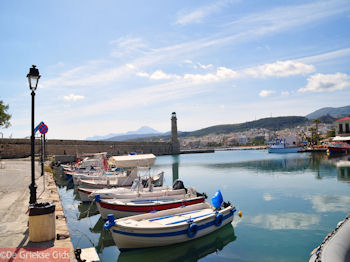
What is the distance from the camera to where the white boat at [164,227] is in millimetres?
8945

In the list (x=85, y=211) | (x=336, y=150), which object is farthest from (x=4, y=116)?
(x=336, y=150)

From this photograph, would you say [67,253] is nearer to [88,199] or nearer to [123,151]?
[88,199]

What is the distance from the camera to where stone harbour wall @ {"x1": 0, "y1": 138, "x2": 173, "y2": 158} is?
147 feet

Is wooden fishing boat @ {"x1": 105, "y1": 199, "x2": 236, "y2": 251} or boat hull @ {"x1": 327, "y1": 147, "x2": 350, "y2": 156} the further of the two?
boat hull @ {"x1": 327, "y1": 147, "x2": 350, "y2": 156}

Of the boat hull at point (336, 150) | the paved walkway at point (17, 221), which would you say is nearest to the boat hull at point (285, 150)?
the boat hull at point (336, 150)

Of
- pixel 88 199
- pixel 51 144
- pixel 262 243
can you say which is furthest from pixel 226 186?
pixel 51 144

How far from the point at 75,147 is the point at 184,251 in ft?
177

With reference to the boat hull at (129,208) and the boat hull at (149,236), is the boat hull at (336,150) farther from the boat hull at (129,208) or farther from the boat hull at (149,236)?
the boat hull at (149,236)

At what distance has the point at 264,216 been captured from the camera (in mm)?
13555

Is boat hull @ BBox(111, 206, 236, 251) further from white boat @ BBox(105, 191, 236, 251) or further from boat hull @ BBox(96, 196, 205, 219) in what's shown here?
boat hull @ BBox(96, 196, 205, 219)

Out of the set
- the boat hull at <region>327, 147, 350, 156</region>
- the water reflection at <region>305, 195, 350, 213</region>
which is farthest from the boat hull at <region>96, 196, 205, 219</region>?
the boat hull at <region>327, 147, 350, 156</region>

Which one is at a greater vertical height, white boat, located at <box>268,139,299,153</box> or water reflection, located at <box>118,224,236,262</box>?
white boat, located at <box>268,139,299,153</box>

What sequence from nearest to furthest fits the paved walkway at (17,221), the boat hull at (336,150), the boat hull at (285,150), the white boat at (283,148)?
the paved walkway at (17,221) < the boat hull at (336,150) < the boat hull at (285,150) < the white boat at (283,148)

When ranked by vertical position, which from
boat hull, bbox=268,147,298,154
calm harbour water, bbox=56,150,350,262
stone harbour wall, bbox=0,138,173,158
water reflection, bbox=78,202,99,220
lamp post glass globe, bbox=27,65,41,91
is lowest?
water reflection, bbox=78,202,99,220
